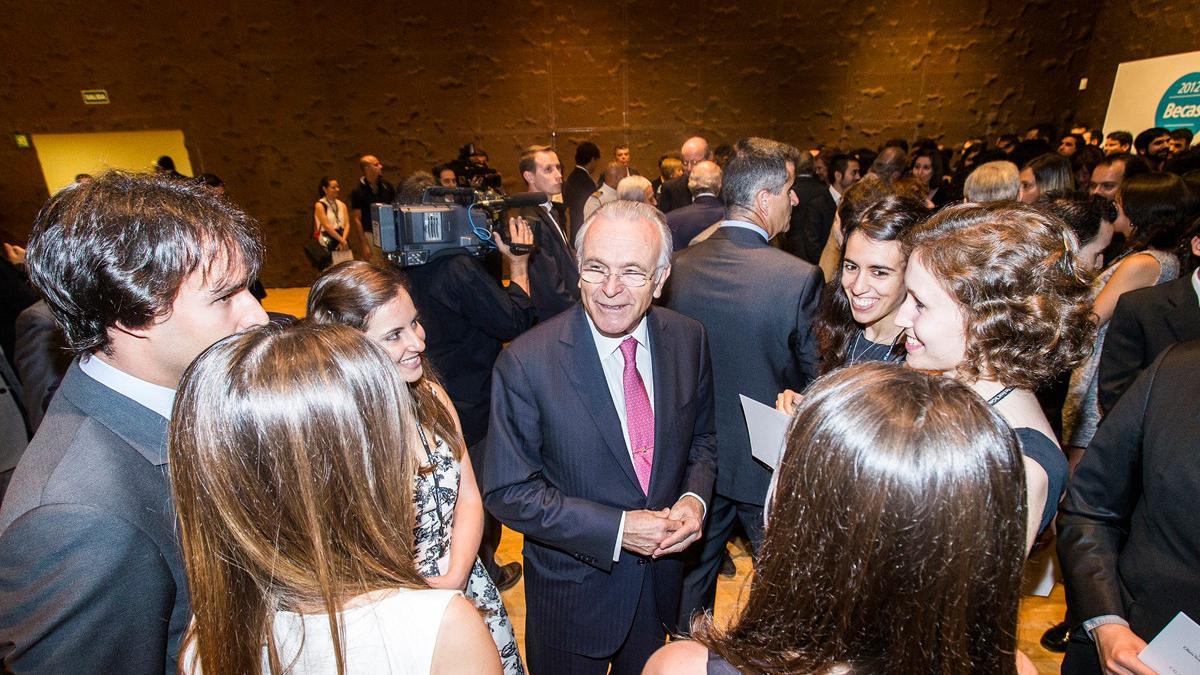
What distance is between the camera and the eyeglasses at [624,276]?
165 cm

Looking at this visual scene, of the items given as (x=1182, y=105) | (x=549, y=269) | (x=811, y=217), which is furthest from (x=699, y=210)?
(x=1182, y=105)

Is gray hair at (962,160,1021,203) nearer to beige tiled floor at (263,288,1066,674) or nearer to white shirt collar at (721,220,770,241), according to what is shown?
white shirt collar at (721,220,770,241)

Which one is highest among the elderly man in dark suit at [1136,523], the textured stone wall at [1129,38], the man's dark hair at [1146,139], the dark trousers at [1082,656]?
the textured stone wall at [1129,38]

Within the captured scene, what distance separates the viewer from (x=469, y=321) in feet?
8.66

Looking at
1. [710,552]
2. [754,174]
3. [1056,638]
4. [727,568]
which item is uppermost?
[754,174]

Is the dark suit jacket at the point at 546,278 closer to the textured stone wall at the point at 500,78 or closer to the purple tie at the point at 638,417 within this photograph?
the purple tie at the point at 638,417

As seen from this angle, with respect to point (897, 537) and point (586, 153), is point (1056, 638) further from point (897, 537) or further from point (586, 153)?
point (586, 153)

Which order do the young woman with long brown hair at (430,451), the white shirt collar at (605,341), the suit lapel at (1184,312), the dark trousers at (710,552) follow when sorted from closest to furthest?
the young woman with long brown hair at (430,451), the white shirt collar at (605,341), the suit lapel at (1184,312), the dark trousers at (710,552)

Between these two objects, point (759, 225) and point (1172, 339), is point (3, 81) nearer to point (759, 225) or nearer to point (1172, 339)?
point (759, 225)

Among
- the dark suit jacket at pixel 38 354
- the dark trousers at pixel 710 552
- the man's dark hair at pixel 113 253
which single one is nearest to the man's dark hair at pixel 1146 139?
the dark trousers at pixel 710 552

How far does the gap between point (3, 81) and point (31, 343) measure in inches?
332

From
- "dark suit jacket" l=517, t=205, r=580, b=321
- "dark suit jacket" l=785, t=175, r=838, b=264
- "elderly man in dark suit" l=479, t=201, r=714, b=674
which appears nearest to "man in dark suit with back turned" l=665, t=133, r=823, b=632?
"elderly man in dark suit" l=479, t=201, r=714, b=674

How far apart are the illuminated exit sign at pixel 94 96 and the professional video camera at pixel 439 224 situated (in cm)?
809

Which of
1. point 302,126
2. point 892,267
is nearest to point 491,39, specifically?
point 302,126
